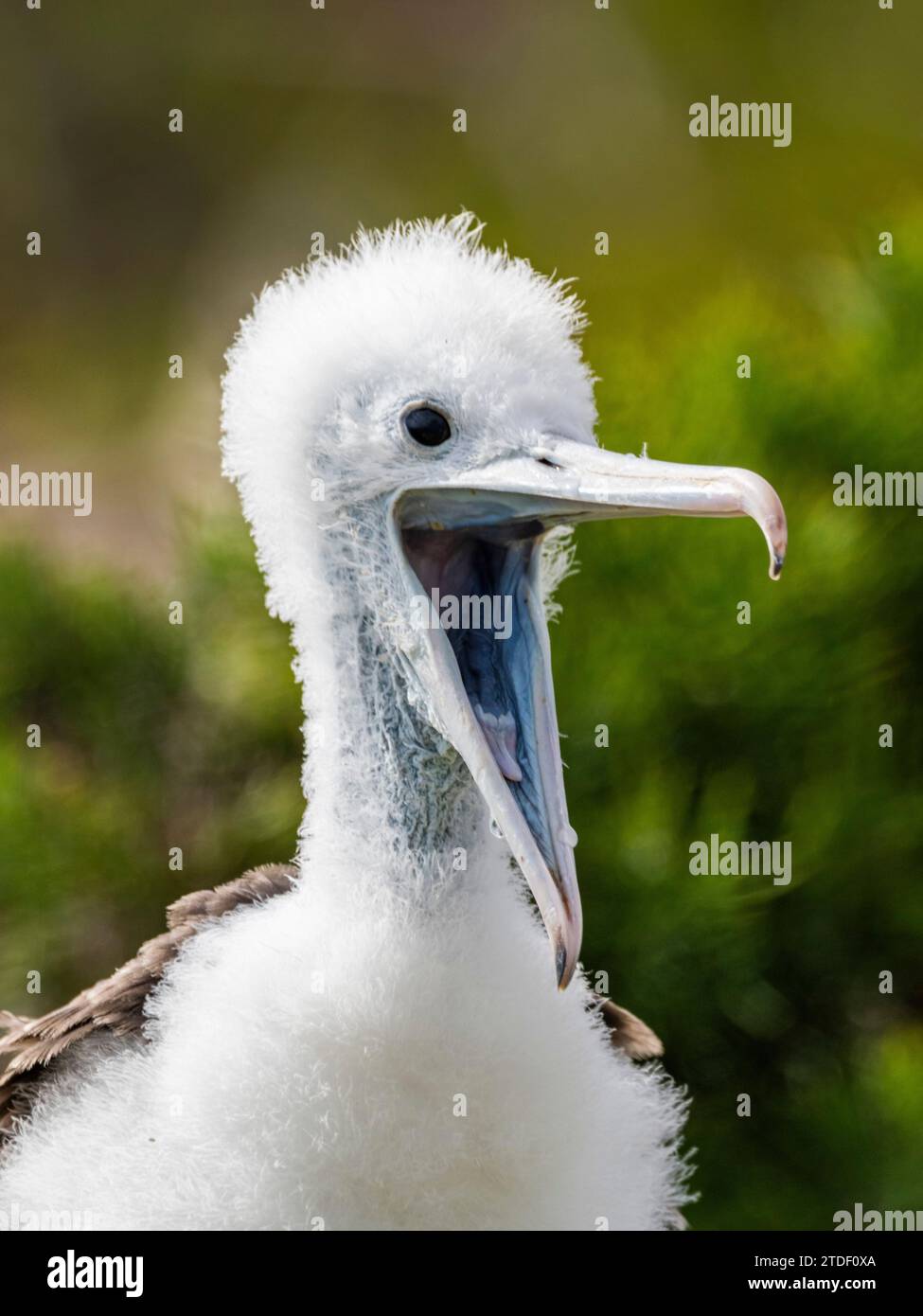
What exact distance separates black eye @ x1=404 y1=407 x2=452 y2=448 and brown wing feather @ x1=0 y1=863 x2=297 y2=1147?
528mm

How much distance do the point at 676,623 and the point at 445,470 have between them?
1.76m

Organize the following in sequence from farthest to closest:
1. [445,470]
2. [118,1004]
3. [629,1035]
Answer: [629,1035] → [118,1004] → [445,470]

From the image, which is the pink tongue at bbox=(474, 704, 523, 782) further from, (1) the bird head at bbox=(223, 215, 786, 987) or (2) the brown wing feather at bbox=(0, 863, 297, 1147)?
(2) the brown wing feather at bbox=(0, 863, 297, 1147)

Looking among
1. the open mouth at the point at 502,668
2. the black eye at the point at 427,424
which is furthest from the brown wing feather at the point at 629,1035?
the black eye at the point at 427,424

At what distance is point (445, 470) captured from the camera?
1624 millimetres

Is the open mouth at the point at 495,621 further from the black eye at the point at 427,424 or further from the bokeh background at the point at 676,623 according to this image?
the bokeh background at the point at 676,623

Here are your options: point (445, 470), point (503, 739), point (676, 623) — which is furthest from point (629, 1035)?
point (676, 623)

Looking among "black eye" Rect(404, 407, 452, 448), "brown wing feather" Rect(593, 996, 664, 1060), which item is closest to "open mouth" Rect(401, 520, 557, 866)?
"black eye" Rect(404, 407, 452, 448)

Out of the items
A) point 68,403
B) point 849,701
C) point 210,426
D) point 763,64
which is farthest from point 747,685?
point 68,403

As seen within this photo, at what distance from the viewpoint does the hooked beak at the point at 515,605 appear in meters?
1.51

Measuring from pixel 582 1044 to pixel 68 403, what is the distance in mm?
3732

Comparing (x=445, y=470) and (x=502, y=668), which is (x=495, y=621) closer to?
(x=502, y=668)

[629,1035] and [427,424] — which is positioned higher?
[427,424]

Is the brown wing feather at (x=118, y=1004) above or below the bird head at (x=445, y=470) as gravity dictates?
below
